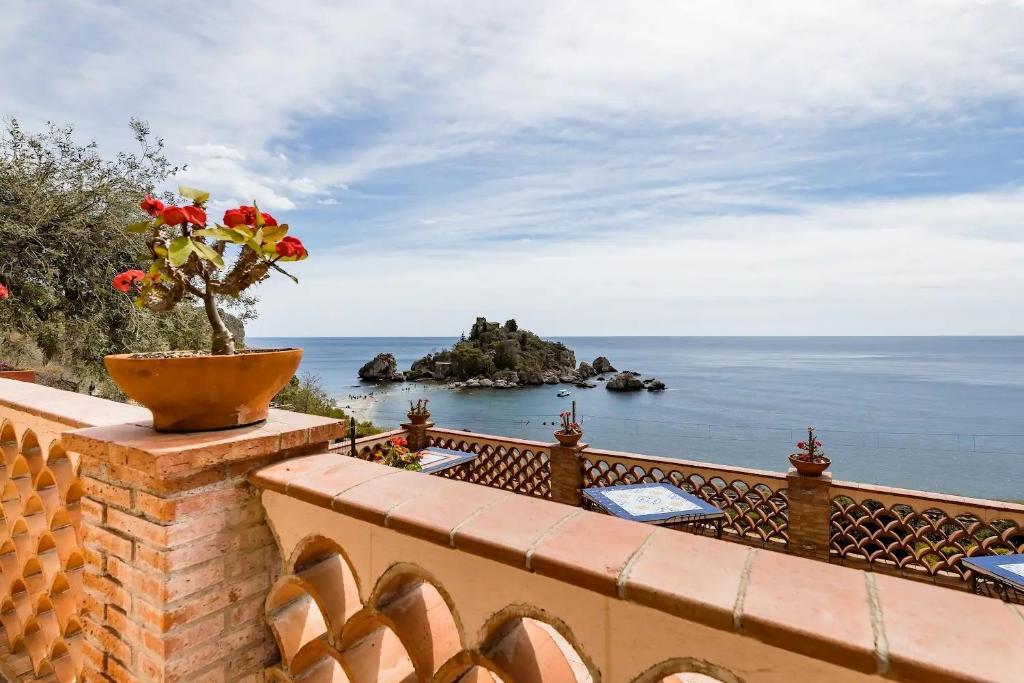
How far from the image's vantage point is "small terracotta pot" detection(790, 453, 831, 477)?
215 inches

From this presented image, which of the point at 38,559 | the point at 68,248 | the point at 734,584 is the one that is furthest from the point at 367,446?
the point at 734,584

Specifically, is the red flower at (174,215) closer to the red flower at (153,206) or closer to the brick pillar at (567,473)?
the red flower at (153,206)

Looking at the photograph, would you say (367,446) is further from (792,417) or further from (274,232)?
(792,417)

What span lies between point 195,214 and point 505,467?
6880mm

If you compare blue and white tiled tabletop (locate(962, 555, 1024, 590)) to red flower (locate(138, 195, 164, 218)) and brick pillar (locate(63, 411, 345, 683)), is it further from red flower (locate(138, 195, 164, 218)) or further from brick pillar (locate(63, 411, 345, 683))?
red flower (locate(138, 195, 164, 218))

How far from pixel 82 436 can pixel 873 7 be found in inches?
245

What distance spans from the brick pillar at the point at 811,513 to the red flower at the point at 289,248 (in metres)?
6.05

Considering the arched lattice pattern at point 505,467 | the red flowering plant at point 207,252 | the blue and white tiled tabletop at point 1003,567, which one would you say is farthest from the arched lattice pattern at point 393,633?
the arched lattice pattern at point 505,467

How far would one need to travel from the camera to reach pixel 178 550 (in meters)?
1.20

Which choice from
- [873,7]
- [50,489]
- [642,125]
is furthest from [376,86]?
[642,125]

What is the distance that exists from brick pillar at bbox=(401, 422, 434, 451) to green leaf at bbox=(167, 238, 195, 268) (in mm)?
6899

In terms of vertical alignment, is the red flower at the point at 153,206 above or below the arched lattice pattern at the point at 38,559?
above

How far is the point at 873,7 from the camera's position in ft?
13.9

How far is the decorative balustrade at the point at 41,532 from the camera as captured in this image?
6.26 feet
